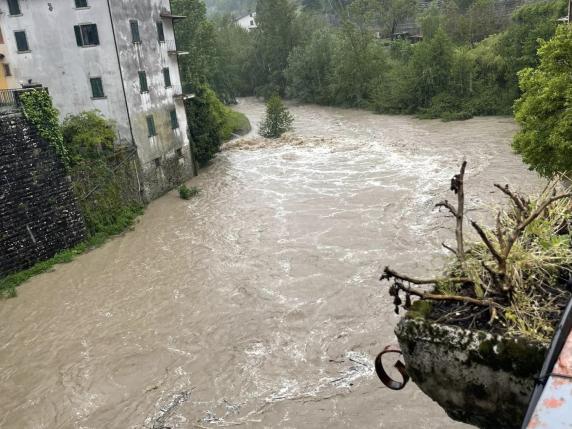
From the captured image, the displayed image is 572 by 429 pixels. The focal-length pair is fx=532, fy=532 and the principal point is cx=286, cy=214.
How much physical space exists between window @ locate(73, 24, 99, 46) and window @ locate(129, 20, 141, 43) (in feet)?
6.20

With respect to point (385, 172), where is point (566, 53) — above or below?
above

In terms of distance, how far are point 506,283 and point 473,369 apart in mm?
703

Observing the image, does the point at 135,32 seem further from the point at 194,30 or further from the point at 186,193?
the point at 194,30

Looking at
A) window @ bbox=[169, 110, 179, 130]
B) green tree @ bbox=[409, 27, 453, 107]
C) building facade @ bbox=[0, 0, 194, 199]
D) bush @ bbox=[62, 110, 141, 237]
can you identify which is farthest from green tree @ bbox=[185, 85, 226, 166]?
green tree @ bbox=[409, 27, 453, 107]

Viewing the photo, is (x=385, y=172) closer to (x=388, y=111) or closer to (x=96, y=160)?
(x=96, y=160)

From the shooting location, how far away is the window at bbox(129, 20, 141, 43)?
2545cm

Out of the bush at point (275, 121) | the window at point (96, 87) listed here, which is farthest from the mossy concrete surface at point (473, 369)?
the bush at point (275, 121)

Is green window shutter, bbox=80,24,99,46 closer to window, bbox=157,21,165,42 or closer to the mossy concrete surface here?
window, bbox=157,21,165,42

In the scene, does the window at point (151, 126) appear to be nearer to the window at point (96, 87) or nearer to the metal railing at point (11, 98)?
the window at point (96, 87)

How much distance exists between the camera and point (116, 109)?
2495 cm

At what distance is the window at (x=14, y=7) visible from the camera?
24.1 m

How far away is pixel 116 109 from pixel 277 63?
4245 cm

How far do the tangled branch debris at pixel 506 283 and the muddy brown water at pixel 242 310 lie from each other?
1.58 metres

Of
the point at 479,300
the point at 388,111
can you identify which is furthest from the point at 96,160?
the point at 388,111
